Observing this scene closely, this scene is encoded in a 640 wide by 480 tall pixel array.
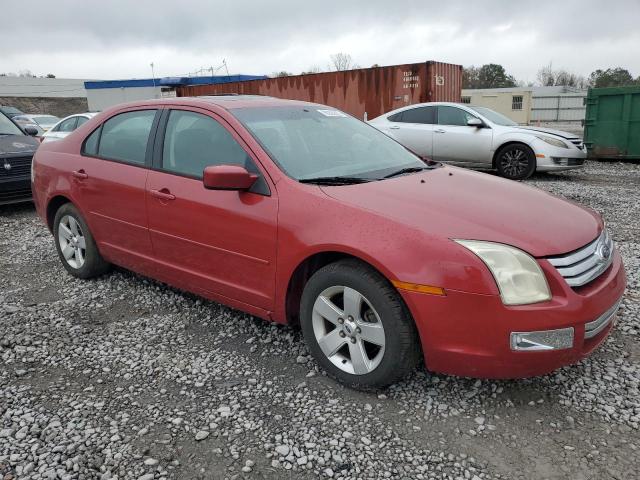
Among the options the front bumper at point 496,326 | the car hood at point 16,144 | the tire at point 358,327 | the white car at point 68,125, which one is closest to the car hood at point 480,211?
the front bumper at point 496,326

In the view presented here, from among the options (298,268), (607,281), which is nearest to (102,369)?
(298,268)

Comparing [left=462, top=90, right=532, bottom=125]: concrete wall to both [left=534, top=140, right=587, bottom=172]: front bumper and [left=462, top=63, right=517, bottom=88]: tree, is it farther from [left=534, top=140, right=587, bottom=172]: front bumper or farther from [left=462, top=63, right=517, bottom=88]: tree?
[left=462, top=63, right=517, bottom=88]: tree

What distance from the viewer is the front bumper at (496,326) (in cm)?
237

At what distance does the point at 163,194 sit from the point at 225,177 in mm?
810

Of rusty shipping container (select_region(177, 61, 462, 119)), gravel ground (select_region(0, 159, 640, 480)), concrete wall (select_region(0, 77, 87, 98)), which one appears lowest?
gravel ground (select_region(0, 159, 640, 480))

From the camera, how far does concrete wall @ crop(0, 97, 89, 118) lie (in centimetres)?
5484

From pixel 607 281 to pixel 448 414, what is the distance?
1.07 m

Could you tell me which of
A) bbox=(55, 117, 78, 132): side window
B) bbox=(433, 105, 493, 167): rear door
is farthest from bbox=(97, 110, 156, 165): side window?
bbox=(55, 117, 78, 132): side window

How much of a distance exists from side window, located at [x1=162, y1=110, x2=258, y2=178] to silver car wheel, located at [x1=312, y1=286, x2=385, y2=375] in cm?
97

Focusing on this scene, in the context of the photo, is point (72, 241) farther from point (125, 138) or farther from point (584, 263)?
point (584, 263)

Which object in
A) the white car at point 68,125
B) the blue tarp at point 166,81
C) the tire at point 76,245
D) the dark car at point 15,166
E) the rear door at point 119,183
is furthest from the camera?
the blue tarp at point 166,81

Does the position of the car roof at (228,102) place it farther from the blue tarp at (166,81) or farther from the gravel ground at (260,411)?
the blue tarp at (166,81)

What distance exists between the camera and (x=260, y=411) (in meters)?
2.70

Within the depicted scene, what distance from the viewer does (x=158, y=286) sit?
4508 millimetres
